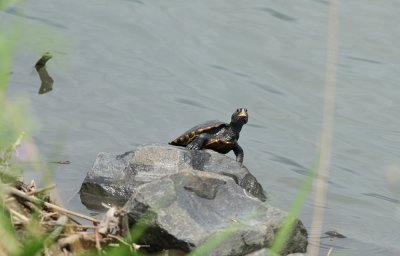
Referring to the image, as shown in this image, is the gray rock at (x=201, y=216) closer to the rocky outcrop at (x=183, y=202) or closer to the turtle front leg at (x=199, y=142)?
the rocky outcrop at (x=183, y=202)

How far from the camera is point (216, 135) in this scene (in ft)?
24.2

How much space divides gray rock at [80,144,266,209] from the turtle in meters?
0.59

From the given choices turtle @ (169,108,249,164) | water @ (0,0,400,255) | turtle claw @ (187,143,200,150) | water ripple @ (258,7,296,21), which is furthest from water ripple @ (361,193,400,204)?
water ripple @ (258,7,296,21)

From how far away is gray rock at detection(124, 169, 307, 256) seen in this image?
16.6 ft

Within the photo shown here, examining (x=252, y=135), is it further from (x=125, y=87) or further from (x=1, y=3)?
(x=1, y=3)

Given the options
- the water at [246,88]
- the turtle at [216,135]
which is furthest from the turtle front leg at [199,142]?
the water at [246,88]

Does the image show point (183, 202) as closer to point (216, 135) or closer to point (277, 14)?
point (216, 135)

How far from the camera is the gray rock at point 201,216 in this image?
5.05 meters

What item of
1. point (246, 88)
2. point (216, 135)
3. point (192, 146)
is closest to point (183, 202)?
point (192, 146)

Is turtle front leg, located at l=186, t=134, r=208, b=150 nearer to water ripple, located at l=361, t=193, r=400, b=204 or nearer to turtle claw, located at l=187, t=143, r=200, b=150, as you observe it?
turtle claw, located at l=187, t=143, r=200, b=150

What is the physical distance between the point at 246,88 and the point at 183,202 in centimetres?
415

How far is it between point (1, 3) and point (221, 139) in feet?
15.6

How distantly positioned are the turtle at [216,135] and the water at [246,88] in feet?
1.64

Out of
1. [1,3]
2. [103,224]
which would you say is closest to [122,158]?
[103,224]
